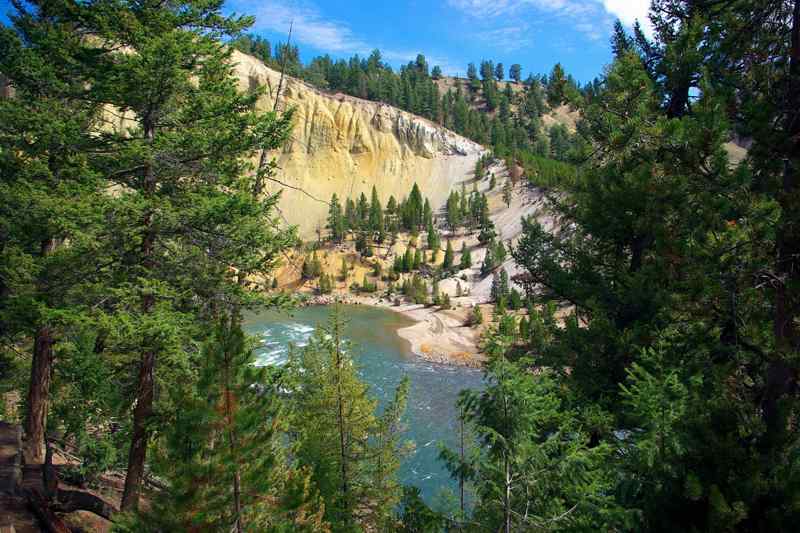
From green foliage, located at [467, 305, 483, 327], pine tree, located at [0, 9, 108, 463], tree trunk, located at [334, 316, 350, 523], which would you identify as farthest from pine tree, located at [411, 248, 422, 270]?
pine tree, located at [0, 9, 108, 463]

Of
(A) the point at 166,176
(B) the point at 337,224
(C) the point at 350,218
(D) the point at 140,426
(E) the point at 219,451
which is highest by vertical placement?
(C) the point at 350,218

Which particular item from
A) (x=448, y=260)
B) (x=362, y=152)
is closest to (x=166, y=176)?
(x=448, y=260)

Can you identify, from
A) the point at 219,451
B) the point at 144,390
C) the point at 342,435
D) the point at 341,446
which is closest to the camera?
the point at 219,451

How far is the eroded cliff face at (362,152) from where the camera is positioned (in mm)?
104625

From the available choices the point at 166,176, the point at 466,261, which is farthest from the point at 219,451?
the point at 466,261

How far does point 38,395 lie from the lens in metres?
10.3

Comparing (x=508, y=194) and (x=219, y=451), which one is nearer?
(x=219, y=451)

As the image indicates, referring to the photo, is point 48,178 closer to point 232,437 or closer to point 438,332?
point 232,437

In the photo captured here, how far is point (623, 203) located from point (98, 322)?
348 inches

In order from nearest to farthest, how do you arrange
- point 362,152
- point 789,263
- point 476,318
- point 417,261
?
1. point 789,263
2. point 476,318
3. point 417,261
4. point 362,152

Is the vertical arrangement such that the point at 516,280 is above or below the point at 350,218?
below

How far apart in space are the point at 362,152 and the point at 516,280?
10392 centimetres

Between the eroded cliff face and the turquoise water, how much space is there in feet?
135

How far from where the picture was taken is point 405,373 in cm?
4053
